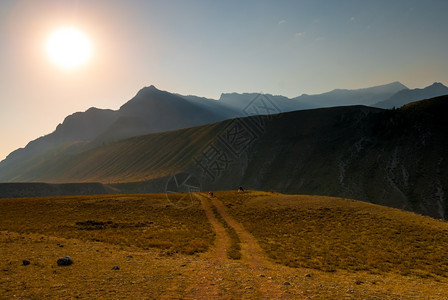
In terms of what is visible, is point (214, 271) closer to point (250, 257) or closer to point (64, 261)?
point (250, 257)

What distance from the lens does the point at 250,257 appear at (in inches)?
814

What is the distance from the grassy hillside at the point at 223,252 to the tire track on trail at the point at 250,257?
10 cm

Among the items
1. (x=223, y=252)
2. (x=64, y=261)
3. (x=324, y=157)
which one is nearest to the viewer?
(x=64, y=261)

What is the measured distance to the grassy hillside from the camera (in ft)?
40.7

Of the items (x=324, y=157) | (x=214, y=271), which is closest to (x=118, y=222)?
(x=214, y=271)

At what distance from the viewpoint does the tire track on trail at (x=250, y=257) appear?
40.6 ft

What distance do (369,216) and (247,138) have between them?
11258 cm

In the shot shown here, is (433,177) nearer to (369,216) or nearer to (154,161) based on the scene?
(369,216)

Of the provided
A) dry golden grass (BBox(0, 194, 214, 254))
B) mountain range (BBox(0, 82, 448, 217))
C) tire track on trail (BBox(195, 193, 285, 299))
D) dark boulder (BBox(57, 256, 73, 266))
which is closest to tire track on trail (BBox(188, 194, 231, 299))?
tire track on trail (BBox(195, 193, 285, 299))

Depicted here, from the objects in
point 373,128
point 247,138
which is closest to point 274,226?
point 373,128

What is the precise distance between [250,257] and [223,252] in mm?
2671

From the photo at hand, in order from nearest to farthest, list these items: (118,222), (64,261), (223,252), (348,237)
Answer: (64,261), (223,252), (348,237), (118,222)

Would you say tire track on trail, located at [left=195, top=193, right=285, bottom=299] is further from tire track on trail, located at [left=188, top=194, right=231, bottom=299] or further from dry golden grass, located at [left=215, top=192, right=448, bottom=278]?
dry golden grass, located at [left=215, top=192, right=448, bottom=278]

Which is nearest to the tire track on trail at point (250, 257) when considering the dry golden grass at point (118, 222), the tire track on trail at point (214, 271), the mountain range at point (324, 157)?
the tire track on trail at point (214, 271)
